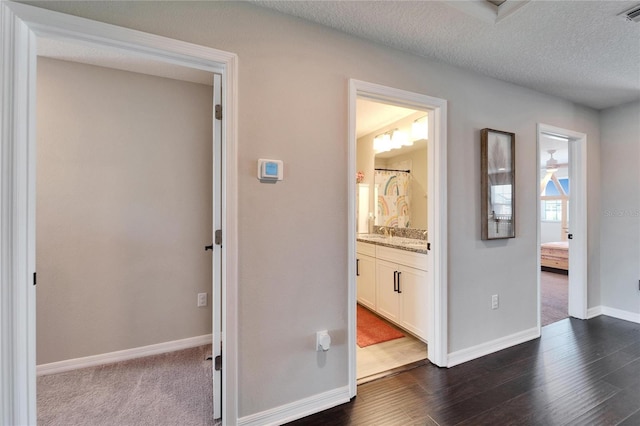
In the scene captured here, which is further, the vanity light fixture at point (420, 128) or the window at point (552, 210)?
the window at point (552, 210)

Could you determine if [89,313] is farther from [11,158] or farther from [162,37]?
[162,37]

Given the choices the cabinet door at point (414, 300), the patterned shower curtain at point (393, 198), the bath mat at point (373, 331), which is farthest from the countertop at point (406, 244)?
the bath mat at point (373, 331)

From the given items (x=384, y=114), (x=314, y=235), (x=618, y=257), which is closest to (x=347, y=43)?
(x=314, y=235)

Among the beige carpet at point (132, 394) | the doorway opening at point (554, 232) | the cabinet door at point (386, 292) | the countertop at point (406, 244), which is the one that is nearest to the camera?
the beige carpet at point (132, 394)

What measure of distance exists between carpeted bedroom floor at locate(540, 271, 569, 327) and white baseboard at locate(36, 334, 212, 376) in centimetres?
358

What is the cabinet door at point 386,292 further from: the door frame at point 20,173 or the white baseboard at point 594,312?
the door frame at point 20,173

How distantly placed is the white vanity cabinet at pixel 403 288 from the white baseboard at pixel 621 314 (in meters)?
2.51

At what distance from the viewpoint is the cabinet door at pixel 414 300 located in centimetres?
239

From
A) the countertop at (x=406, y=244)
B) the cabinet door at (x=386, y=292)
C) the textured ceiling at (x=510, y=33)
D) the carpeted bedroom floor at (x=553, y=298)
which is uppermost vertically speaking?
the textured ceiling at (x=510, y=33)

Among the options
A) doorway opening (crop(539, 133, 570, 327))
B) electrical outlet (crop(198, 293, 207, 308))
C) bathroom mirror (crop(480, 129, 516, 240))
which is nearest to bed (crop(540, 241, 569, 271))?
doorway opening (crop(539, 133, 570, 327))

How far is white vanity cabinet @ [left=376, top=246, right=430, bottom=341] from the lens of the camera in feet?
7.93

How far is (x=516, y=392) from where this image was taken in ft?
5.96

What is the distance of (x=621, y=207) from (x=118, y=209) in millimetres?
5083

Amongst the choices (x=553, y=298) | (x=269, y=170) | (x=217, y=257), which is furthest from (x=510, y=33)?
(x=553, y=298)
